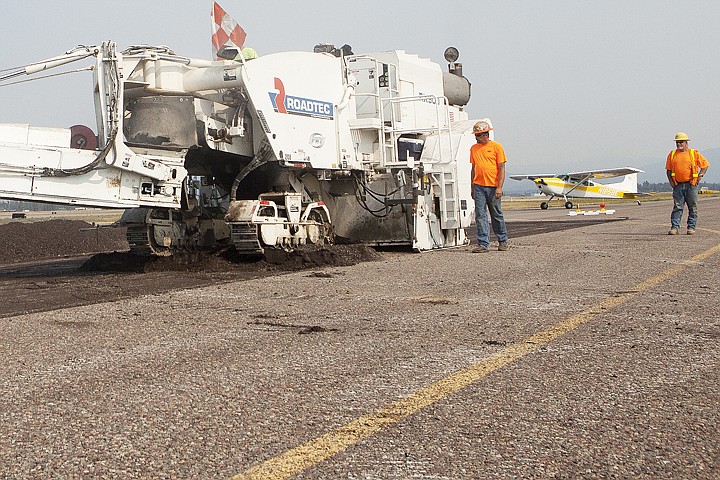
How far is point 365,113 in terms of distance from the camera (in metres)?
12.5

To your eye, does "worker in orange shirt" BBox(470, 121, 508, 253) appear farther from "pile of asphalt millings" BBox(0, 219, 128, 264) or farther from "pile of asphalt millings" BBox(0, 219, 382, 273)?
"pile of asphalt millings" BBox(0, 219, 128, 264)

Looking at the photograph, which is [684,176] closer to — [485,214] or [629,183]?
[485,214]

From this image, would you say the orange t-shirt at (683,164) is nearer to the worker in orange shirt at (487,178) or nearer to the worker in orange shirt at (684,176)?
the worker in orange shirt at (684,176)

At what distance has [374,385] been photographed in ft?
13.0

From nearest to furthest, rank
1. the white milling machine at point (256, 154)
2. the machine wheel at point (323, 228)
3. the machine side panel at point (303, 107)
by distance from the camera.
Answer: the white milling machine at point (256, 154) < the machine side panel at point (303, 107) < the machine wheel at point (323, 228)

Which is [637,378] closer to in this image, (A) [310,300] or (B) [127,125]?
(A) [310,300]

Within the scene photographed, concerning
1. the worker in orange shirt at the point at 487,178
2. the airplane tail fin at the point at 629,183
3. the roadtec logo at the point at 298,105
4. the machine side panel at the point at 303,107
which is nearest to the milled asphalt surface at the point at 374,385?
the machine side panel at the point at 303,107

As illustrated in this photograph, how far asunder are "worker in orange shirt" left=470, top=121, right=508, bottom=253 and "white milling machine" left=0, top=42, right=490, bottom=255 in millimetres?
437

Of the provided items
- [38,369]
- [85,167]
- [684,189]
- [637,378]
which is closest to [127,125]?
[85,167]

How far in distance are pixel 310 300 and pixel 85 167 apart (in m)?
3.25

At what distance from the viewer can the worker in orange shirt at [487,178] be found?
1250 centimetres

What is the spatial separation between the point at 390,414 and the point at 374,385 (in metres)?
0.51

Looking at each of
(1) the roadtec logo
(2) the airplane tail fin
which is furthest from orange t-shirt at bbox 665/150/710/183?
(2) the airplane tail fin

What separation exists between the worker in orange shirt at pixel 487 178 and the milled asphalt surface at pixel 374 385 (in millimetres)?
5061
